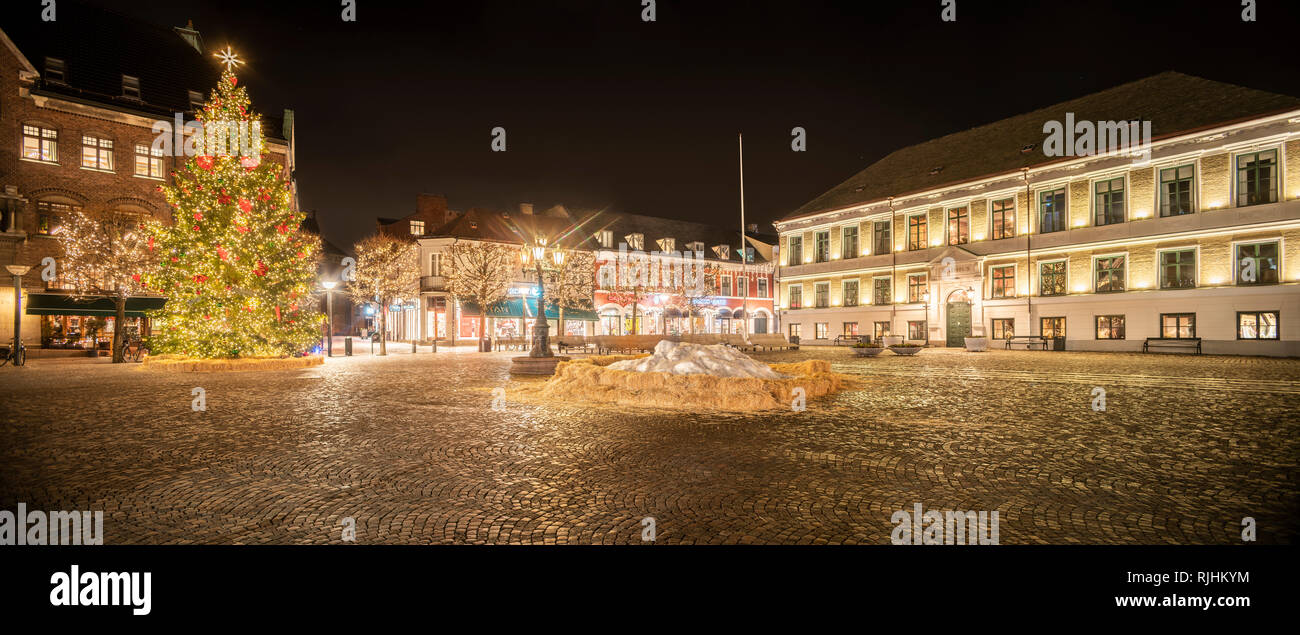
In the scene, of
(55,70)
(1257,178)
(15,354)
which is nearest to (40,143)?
(55,70)

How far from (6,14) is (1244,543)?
4713 cm

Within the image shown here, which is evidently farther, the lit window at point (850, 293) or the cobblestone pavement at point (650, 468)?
the lit window at point (850, 293)

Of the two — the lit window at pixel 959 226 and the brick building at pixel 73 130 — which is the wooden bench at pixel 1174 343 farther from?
the brick building at pixel 73 130

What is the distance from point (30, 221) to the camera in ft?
86.1

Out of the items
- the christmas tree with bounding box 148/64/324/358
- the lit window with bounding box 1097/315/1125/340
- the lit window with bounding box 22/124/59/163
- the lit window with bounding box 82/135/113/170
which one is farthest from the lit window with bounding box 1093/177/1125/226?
the lit window with bounding box 22/124/59/163

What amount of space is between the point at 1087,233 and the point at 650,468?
35607 mm

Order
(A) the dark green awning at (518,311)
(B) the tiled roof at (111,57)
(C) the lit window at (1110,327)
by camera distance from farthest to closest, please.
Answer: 1. (A) the dark green awning at (518,311)
2. (C) the lit window at (1110,327)
3. (B) the tiled roof at (111,57)

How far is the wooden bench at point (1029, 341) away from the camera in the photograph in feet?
105

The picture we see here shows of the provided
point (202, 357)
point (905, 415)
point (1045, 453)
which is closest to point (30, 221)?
point (202, 357)

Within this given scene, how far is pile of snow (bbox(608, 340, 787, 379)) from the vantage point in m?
12.2

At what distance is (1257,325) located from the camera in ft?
85.4

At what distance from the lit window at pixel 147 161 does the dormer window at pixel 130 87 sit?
9.46ft

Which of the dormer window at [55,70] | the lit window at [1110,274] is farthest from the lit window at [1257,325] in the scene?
the dormer window at [55,70]
